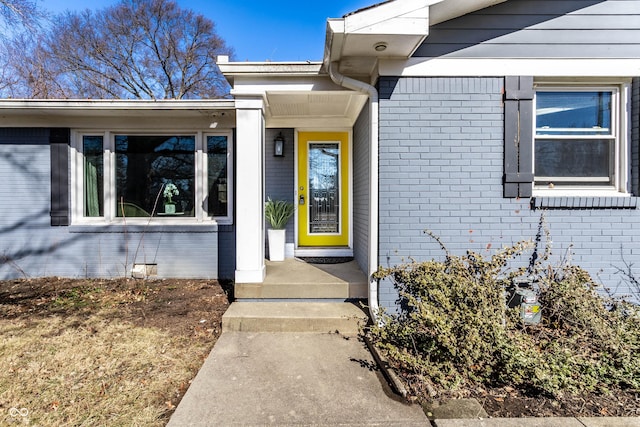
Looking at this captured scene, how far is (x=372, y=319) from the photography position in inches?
133

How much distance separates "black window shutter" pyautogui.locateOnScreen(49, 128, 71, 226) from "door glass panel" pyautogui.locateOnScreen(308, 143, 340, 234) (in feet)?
12.2

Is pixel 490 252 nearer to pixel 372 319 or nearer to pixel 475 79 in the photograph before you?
pixel 372 319

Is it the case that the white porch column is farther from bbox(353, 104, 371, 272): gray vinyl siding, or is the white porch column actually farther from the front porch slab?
bbox(353, 104, 371, 272): gray vinyl siding

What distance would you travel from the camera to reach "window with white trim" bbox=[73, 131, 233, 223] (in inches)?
201

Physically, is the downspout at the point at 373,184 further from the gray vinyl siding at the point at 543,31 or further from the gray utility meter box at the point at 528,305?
the gray utility meter box at the point at 528,305

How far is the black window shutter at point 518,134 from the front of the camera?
10.9 ft

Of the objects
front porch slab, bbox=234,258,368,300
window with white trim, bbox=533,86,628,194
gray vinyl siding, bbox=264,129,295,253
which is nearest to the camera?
window with white trim, bbox=533,86,628,194

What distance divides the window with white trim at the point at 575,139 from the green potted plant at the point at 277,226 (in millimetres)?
3301

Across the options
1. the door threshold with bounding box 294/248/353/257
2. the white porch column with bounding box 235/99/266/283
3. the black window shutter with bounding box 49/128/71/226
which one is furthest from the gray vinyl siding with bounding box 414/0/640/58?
the black window shutter with bounding box 49/128/71/226

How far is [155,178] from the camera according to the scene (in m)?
5.18

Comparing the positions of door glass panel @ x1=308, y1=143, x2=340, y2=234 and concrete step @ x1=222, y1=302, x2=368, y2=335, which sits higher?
door glass panel @ x1=308, y1=143, x2=340, y2=234

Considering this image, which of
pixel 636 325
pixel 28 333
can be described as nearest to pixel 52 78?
pixel 28 333

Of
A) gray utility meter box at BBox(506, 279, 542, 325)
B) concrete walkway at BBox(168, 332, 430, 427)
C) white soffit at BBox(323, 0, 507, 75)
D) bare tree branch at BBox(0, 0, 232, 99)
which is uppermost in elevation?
bare tree branch at BBox(0, 0, 232, 99)

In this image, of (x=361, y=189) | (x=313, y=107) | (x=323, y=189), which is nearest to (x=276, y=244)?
(x=323, y=189)
